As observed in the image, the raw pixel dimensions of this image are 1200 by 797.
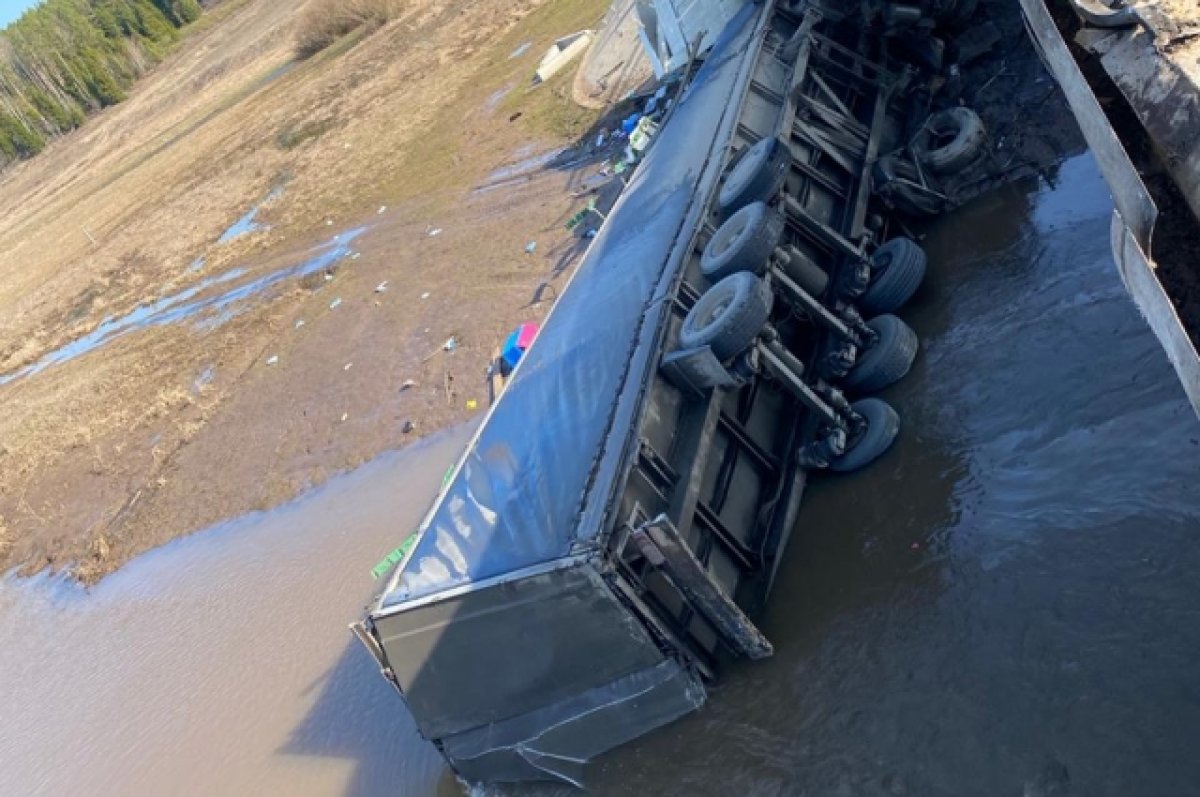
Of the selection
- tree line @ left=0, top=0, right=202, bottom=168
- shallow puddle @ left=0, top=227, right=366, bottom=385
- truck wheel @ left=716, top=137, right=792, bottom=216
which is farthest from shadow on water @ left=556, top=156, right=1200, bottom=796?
tree line @ left=0, top=0, right=202, bottom=168

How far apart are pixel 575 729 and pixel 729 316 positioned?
2.89 m

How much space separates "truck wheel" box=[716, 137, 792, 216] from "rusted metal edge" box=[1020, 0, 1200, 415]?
325 centimetres

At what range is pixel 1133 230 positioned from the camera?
4020mm

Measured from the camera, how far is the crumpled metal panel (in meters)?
6.21

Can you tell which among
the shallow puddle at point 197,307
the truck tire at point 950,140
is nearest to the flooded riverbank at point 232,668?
the truck tire at point 950,140

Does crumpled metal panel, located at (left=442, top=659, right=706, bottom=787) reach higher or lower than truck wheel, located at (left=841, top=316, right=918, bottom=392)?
lower

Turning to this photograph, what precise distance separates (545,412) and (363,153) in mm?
18267

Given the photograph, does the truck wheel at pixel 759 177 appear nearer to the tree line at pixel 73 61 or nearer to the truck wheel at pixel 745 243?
the truck wheel at pixel 745 243

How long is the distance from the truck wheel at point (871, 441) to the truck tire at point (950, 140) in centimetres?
331

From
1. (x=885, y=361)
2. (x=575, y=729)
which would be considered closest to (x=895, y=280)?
(x=885, y=361)

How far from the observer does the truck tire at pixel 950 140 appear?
9383 millimetres

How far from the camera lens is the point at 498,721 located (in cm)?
655

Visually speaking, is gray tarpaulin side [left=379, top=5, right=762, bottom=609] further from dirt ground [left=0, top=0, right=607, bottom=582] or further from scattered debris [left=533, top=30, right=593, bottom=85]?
scattered debris [left=533, top=30, right=593, bottom=85]

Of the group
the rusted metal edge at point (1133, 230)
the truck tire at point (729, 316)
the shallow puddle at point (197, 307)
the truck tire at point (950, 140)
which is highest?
the rusted metal edge at point (1133, 230)
